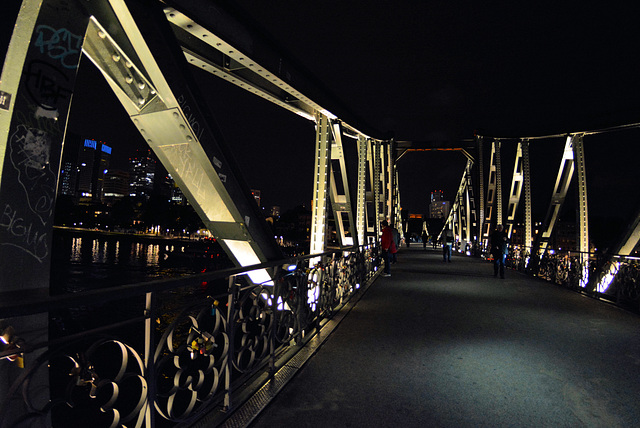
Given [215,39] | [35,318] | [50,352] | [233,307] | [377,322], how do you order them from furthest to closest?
1. [377,322]
2. [215,39]
3. [233,307]
4. [35,318]
5. [50,352]

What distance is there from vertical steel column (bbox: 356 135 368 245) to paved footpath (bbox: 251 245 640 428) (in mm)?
4713

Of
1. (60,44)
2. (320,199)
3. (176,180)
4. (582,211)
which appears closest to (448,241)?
(582,211)

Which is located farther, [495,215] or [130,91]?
[495,215]

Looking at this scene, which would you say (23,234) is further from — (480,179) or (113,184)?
(113,184)

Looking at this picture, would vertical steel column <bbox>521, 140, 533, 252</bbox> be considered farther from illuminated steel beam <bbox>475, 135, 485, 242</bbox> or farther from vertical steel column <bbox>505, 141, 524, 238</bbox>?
illuminated steel beam <bbox>475, 135, 485, 242</bbox>

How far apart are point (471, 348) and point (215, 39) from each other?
446cm

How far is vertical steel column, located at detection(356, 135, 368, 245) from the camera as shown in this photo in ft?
35.2

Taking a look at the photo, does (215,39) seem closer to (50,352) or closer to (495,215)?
(50,352)

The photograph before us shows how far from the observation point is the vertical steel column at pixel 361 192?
35.2 ft

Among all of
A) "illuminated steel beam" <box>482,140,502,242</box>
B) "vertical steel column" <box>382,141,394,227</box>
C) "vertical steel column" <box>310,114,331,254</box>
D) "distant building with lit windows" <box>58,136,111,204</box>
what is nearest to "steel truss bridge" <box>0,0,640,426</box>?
"vertical steel column" <box>310,114,331,254</box>

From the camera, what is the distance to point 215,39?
143 inches

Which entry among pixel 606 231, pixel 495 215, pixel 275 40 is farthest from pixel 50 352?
pixel 606 231

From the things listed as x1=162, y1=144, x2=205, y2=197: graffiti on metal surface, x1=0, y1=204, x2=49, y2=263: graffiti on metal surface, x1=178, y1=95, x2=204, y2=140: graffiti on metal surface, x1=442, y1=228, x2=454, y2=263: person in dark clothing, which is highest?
x1=178, y1=95, x2=204, y2=140: graffiti on metal surface

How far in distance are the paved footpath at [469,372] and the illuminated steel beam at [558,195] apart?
23.3ft
